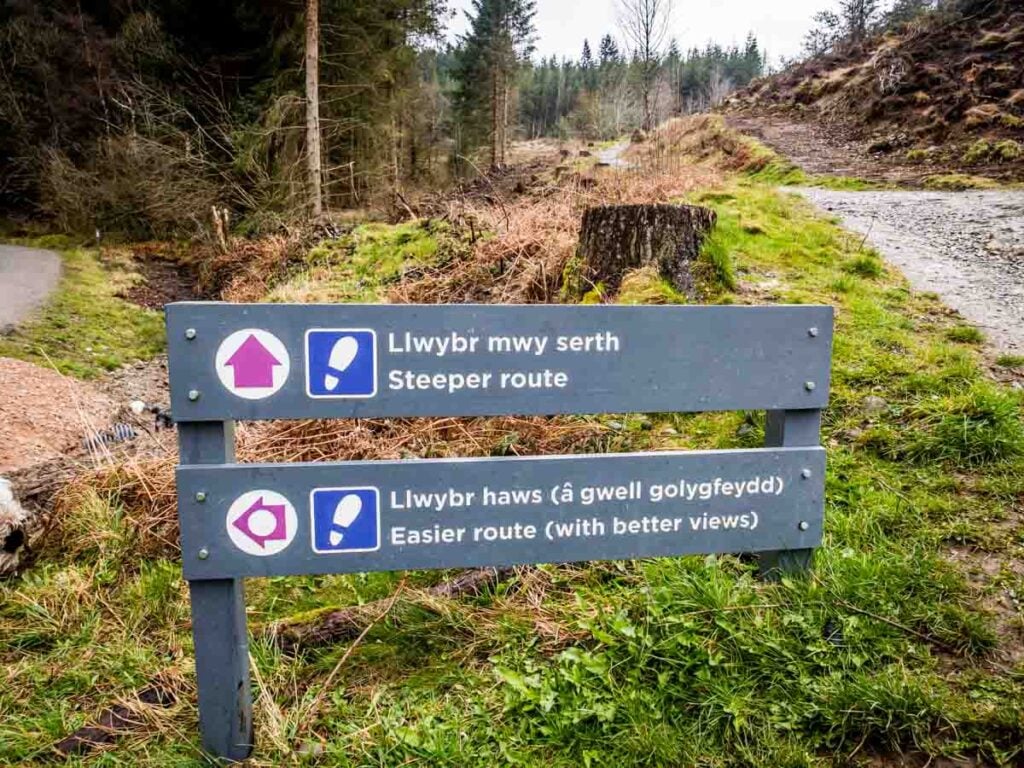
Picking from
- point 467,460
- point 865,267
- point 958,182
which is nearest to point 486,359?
point 467,460

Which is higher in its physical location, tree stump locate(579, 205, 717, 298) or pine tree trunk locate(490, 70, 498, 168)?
A: pine tree trunk locate(490, 70, 498, 168)

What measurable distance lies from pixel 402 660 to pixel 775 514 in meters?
1.37

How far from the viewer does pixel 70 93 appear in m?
20.1

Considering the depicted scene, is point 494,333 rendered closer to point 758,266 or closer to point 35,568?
point 35,568

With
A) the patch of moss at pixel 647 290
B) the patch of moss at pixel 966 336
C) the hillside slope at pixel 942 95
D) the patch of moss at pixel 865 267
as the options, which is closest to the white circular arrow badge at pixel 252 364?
the patch of moss at pixel 647 290

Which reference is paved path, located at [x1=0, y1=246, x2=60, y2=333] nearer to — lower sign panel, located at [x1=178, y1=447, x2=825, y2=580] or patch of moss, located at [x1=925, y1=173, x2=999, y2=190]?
lower sign panel, located at [x1=178, y1=447, x2=825, y2=580]

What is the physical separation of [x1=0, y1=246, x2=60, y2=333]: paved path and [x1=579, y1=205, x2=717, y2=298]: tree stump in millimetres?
8674

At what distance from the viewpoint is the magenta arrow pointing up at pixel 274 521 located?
1.79m

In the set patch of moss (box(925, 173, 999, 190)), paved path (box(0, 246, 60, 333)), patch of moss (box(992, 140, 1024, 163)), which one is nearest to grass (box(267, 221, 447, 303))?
paved path (box(0, 246, 60, 333))

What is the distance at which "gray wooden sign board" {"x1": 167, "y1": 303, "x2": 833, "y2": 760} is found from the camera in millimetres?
1755

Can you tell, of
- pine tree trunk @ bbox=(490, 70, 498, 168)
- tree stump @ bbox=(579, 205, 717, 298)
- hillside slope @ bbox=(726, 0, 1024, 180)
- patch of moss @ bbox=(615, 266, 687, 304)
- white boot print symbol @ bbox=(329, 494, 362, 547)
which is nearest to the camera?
white boot print symbol @ bbox=(329, 494, 362, 547)

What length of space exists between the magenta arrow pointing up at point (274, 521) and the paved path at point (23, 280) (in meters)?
9.55

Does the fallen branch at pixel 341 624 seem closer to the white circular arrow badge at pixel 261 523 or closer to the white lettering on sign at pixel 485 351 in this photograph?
the white circular arrow badge at pixel 261 523

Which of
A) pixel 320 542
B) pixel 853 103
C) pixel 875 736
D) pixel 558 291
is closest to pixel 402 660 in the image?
pixel 320 542
